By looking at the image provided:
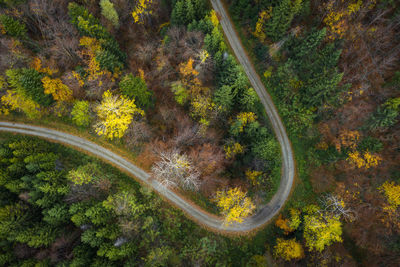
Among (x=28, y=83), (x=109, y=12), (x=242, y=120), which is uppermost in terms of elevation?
(x=109, y=12)

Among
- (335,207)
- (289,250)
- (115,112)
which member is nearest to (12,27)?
(115,112)

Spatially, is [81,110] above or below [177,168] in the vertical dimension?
above

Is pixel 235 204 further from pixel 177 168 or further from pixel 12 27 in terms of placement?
pixel 12 27

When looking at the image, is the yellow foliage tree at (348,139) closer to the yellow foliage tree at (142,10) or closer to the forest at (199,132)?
the forest at (199,132)

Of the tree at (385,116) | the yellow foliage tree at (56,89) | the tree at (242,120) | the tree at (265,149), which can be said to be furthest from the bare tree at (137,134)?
the tree at (385,116)

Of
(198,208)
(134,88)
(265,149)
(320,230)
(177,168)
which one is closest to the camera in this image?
(177,168)

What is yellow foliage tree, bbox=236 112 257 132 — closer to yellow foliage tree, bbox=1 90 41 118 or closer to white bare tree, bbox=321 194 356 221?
white bare tree, bbox=321 194 356 221

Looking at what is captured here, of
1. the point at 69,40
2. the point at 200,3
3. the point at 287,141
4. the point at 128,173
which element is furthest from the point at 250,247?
the point at 69,40

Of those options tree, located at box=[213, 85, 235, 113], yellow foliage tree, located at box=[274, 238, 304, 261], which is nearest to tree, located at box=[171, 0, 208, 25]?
tree, located at box=[213, 85, 235, 113]
